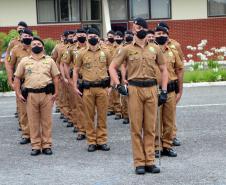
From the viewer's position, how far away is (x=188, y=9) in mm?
27750

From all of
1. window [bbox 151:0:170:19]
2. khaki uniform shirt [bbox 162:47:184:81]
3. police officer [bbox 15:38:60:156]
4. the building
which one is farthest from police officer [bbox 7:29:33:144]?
window [bbox 151:0:170:19]

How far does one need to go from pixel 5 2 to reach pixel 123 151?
17.8 meters

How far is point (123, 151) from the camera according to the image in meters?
9.98

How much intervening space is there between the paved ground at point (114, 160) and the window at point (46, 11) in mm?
14513

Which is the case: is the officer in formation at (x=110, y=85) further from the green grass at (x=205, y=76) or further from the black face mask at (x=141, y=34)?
the green grass at (x=205, y=76)

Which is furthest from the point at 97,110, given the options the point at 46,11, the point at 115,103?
the point at 46,11

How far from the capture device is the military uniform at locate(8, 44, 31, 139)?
11.2m

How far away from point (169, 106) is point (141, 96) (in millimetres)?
1339

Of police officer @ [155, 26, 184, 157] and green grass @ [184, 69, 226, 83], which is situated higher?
police officer @ [155, 26, 184, 157]

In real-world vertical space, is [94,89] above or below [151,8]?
below

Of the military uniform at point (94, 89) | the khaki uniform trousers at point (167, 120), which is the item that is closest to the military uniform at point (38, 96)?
the military uniform at point (94, 89)

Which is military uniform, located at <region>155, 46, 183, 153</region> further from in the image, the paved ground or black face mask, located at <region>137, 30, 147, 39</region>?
black face mask, located at <region>137, 30, 147, 39</region>

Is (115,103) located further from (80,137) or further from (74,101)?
(80,137)

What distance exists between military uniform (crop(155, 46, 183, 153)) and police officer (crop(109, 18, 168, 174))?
1104 mm
